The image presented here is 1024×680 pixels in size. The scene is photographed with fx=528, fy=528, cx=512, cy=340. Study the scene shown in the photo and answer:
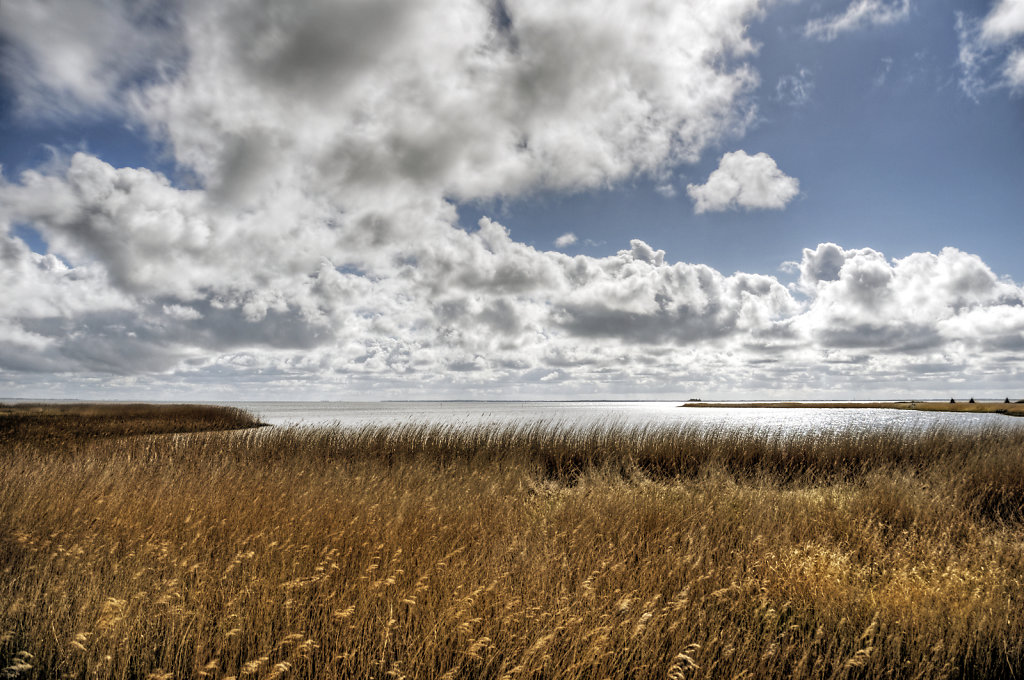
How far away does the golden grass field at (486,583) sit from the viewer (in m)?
3.47

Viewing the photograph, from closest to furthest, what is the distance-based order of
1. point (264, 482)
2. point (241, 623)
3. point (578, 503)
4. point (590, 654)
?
point (590, 654) < point (241, 623) < point (578, 503) < point (264, 482)

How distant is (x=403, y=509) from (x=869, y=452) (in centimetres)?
1537

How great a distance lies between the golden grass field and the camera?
11.4 ft

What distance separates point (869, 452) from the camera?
1588cm

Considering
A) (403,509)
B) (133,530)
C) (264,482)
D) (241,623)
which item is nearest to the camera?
(241,623)

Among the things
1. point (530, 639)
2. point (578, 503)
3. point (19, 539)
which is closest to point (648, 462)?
point (578, 503)

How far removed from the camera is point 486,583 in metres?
4.27

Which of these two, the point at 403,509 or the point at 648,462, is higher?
the point at 403,509

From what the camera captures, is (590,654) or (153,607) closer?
(590,654)

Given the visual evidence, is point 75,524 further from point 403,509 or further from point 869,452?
point 869,452

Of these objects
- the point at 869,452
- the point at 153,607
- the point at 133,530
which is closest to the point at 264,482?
the point at 133,530

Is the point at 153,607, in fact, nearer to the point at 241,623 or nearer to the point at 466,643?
the point at 241,623

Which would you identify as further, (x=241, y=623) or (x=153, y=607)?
(x=153, y=607)

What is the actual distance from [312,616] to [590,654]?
2224 mm
